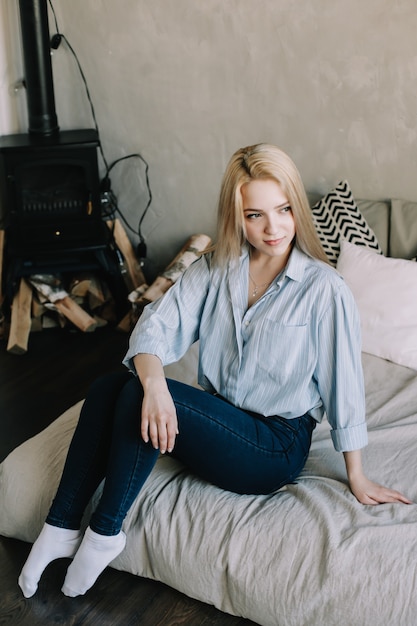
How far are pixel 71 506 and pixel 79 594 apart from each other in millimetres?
237

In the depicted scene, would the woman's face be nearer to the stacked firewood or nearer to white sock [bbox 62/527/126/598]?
white sock [bbox 62/527/126/598]

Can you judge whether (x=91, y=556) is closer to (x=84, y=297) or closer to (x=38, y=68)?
(x=84, y=297)

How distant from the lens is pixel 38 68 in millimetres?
3545

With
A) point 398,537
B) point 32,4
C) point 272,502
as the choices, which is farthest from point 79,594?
point 32,4

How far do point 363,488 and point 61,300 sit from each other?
2064 millimetres

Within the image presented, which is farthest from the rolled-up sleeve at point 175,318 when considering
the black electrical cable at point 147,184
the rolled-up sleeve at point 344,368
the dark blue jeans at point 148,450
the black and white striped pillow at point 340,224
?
the black electrical cable at point 147,184

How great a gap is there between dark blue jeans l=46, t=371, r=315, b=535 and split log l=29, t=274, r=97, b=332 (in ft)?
5.71

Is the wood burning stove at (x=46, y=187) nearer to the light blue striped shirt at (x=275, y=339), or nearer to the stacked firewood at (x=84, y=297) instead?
the stacked firewood at (x=84, y=297)

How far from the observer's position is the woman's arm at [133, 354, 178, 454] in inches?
69.9

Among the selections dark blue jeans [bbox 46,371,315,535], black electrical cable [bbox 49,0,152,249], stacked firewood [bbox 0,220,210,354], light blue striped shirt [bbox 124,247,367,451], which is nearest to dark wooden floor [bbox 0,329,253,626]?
dark blue jeans [bbox 46,371,315,535]

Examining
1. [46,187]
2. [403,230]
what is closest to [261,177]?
[403,230]

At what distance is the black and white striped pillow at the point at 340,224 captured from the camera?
116 inches

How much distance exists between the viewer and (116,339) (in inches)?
144

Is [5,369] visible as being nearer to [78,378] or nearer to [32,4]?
[78,378]
